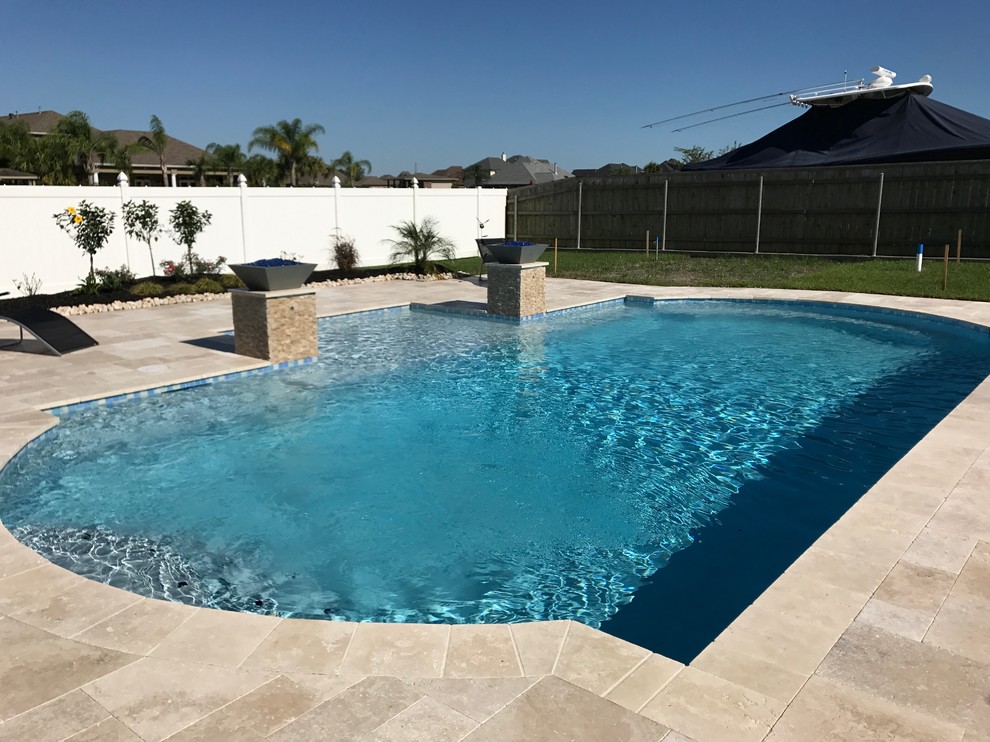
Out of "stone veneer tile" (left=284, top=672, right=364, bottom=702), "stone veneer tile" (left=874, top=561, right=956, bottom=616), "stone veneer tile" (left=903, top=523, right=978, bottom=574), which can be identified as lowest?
"stone veneer tile" (left=284, top=672, right=364, bottom=702)

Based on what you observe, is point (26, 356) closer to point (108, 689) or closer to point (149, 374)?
point (149, 374)

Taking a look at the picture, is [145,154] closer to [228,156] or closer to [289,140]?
[228,156]

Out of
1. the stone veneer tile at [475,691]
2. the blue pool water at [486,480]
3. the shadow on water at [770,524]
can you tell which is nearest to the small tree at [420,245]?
the blue pool water at [486,480]

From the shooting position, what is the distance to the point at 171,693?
11.2 feet

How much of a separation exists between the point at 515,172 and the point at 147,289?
43833 mm

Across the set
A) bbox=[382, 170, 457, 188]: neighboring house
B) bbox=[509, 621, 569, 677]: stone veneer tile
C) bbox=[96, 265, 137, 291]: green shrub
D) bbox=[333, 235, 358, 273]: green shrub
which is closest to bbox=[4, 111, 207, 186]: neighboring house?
bbox=[382, 170, 457, 188]: neighboring house

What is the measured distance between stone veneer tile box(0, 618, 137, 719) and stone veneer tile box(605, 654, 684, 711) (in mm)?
2402

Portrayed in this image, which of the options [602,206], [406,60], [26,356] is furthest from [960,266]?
[406,60]

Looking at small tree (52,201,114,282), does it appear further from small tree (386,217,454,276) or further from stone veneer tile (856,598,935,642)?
stone veneer tile (856,598,935,642)

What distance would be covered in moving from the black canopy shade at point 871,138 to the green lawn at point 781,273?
16.0ft

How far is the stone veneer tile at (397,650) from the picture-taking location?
362 centimetres

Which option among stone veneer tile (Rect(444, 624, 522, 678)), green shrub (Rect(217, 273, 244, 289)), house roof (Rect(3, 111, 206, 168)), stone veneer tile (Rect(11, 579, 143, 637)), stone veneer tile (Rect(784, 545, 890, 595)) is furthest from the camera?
house roof (Rect(3, 111, 206, 168))

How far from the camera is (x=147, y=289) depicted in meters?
16.2

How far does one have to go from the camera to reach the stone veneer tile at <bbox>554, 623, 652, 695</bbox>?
3.50 m
